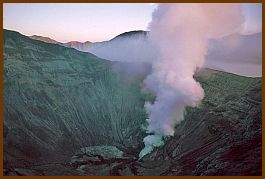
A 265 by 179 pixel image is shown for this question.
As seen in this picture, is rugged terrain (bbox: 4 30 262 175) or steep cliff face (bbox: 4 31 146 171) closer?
rugged terrain (bbox: 4 30 262 175)

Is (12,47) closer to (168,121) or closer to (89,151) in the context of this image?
(89,151)

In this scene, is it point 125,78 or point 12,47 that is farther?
point 125,78

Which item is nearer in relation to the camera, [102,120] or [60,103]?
[60,103]

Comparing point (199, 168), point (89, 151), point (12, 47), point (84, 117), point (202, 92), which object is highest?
point (12, 47)

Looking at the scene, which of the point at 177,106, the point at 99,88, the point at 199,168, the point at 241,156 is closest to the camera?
the point at 241,156

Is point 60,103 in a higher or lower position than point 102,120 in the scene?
higher

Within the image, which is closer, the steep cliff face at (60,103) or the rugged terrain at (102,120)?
the rugged terrain at (102,120)

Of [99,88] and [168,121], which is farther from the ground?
[99,88]

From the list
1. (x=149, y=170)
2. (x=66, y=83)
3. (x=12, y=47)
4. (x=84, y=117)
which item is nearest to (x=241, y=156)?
(x=149, y=170)
